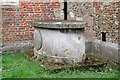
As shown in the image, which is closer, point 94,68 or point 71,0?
point 94,68

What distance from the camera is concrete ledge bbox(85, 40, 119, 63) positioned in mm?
6962

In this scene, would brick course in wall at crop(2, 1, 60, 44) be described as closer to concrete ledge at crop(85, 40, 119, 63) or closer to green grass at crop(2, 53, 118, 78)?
green grass at crop(2, 53, 118, 78)

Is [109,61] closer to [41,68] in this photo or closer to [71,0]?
[41,68]

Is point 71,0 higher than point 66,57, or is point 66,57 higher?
point 71,0

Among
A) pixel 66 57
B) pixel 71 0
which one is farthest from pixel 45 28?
pixel 71 0

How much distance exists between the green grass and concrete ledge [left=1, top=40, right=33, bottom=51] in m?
1.38

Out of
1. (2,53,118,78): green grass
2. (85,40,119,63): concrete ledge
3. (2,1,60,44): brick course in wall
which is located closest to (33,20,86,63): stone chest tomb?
(2,53,118,78): green grass

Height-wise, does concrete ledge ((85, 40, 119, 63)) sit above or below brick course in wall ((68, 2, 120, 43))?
below

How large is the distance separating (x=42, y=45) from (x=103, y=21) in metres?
2.89

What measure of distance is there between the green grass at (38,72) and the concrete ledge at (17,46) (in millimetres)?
1376

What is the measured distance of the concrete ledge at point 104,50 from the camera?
6.96 m

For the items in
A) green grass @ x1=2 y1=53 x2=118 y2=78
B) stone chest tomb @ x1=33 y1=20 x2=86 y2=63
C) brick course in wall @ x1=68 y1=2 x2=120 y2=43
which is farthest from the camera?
brick course in wall @ x1=68 y1=2 x2=120 y2=43

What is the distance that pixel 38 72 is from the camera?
6.26 m

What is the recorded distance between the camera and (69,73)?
20.5 ft
